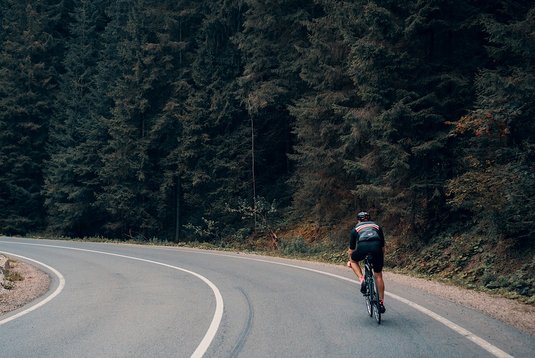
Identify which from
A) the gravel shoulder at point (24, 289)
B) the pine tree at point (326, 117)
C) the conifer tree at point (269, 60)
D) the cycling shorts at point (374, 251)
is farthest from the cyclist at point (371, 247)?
the conifer tree at point (269, 60)

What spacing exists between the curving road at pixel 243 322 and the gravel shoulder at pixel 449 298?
0.32m

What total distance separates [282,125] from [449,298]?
2140cm

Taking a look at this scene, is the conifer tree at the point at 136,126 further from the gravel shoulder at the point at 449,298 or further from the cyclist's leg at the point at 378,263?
the cyclist's leg at the point at 378,263

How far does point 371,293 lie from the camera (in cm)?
691

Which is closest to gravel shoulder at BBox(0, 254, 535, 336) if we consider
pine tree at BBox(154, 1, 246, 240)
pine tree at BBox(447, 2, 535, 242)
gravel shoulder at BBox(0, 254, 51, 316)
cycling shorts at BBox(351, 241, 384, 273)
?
gravel shoulder at BBox(0, 254, 51, 316)

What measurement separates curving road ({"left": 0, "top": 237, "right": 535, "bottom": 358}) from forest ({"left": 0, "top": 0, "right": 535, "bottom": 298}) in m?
4.10

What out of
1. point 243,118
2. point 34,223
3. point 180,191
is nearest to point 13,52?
point 34,223

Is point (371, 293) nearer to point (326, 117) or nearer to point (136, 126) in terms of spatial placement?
point (326, 117)

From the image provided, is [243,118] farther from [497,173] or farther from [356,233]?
[356,233]

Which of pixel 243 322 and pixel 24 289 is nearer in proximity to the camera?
pixel 243 322

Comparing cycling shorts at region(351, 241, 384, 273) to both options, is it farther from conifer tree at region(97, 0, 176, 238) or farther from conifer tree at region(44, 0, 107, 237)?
conifer tree at region(44, 0, 107, 237)

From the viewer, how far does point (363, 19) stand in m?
14.7

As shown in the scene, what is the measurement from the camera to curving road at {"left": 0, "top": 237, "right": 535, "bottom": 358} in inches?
211

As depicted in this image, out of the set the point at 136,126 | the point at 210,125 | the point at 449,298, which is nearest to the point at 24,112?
the point at 136,126
